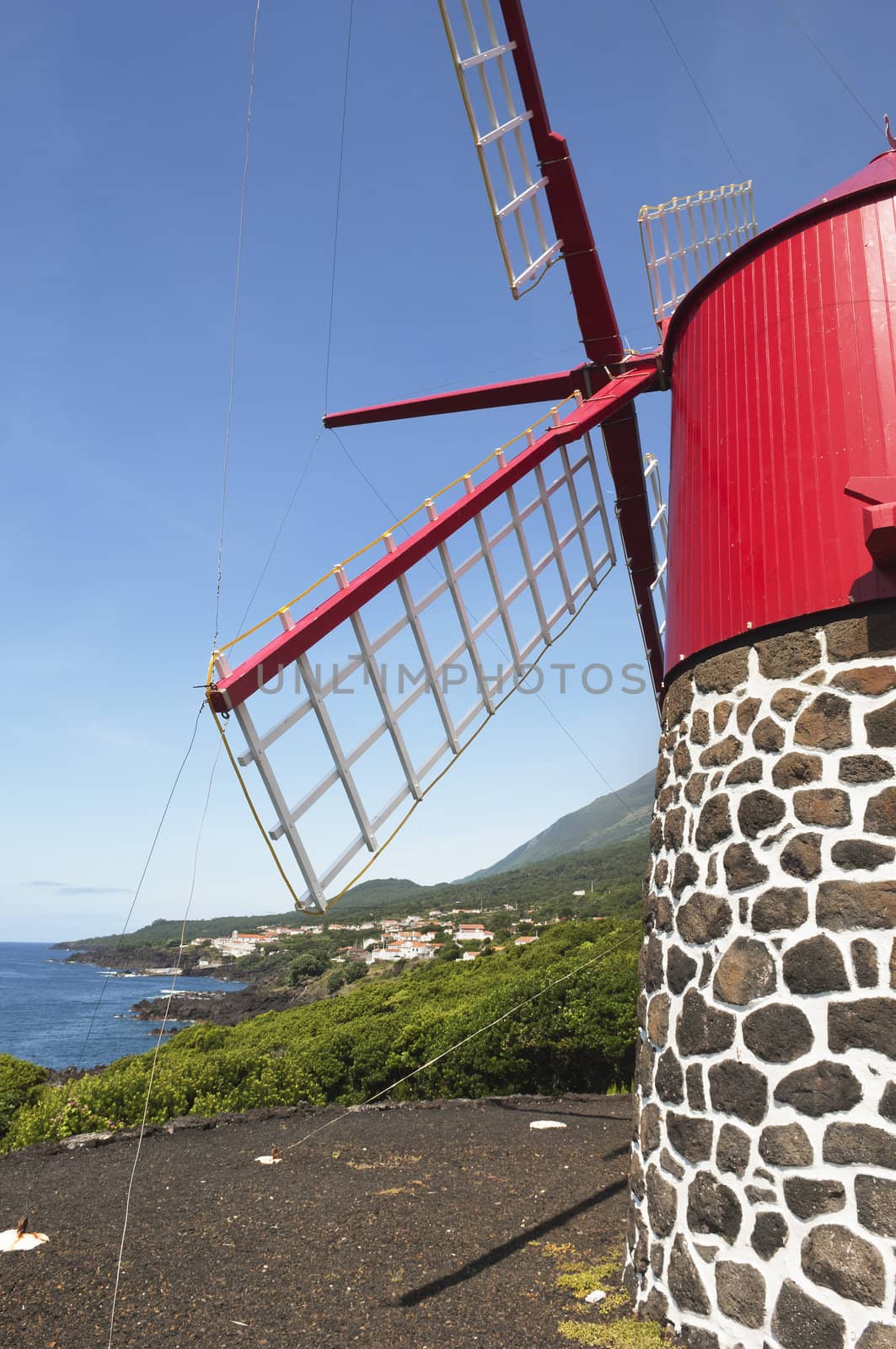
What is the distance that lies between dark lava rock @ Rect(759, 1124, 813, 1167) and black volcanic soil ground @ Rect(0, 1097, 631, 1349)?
145 cm

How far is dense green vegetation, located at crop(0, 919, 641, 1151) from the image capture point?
8.37 metres

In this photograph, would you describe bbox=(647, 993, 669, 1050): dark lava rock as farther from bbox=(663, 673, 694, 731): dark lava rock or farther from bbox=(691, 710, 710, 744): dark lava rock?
bbox=(663, 673, 694, 731): dark lava rock

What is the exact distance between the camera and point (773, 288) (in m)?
4.57

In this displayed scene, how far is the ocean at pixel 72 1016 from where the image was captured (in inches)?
1877

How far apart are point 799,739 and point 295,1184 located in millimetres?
5250

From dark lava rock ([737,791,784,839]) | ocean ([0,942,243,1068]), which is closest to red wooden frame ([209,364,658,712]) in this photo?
dark lava rock ([737,791,784,839])

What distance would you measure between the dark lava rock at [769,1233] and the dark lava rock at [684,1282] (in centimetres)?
43

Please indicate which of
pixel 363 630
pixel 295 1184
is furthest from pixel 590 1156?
pixel 363 630

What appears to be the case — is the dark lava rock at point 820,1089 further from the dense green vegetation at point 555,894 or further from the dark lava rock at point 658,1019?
the dense green vegetation at point 555,894

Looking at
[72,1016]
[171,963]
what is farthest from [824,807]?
[171,963]

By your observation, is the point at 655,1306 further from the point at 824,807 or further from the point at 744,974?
the point at 824,807

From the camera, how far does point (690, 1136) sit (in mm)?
3936

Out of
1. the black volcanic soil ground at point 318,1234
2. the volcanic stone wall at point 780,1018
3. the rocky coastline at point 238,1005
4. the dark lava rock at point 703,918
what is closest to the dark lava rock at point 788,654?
the volcanic stone wall at point 780,1018

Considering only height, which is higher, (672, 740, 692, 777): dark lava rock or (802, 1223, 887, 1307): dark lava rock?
(672, 740, 692, 777): dark lava rock
